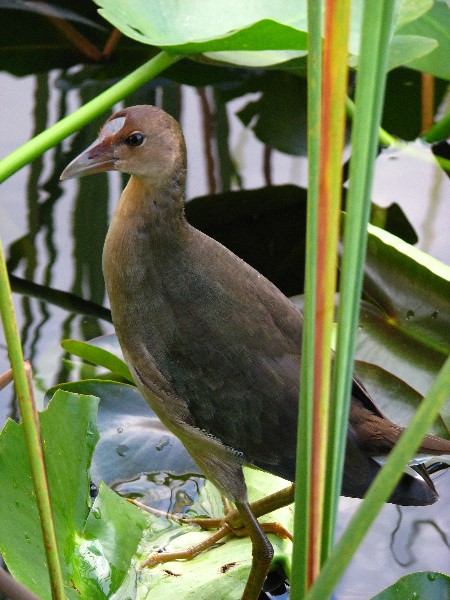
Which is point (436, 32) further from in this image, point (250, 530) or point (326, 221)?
point (326, 221)

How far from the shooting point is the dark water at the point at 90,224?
179 cm

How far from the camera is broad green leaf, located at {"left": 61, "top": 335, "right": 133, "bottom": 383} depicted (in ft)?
5.97

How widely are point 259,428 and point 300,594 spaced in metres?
0.54

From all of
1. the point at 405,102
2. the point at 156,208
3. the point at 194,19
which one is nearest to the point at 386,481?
the point at 156,208

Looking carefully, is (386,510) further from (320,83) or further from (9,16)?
(9,16)

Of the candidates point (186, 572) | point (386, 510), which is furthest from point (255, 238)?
point (186, 572)

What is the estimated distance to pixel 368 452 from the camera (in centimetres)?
163

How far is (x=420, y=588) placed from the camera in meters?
1.40

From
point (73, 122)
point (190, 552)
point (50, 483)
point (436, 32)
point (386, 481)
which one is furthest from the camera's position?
point (436, 32)

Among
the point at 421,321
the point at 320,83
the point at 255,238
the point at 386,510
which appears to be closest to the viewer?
the point at 320,83

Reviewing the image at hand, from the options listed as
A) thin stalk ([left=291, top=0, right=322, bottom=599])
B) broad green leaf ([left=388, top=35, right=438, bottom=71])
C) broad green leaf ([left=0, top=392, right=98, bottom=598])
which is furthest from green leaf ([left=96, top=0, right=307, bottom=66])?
thin stalk ([left=291, top=0, right=322, bottom=599])

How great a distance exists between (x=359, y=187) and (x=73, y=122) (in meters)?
1.23

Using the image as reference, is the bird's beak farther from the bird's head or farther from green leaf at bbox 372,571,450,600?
green leaf at bbox 372,571,450,600

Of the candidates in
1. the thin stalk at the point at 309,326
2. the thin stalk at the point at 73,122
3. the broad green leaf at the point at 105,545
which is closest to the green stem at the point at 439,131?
the thin stalk at the point at 73,122
